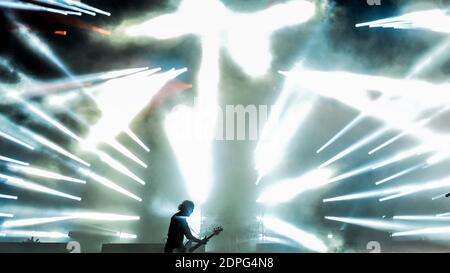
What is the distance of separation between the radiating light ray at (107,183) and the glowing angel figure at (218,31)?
2.22 meters

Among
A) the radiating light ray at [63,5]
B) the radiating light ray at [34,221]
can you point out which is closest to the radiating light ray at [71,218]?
the radiating light ray at [34,221]

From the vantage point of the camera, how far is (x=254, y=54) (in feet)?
31.1

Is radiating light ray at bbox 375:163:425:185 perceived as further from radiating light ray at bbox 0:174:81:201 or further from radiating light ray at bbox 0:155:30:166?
radiating light ray at bbox 0:155:30:166

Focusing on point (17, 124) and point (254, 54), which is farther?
point (254, 54)

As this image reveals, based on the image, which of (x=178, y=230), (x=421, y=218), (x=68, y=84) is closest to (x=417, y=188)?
(x=421, y=218)

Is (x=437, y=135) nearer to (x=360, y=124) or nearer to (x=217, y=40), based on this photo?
(x=360, y=124)

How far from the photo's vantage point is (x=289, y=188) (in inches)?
412

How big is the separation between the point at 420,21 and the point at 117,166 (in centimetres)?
783

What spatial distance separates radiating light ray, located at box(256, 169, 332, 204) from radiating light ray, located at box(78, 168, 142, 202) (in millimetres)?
3404
